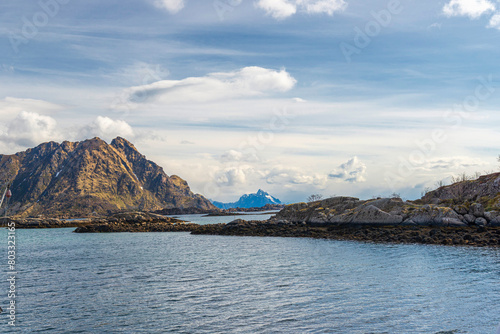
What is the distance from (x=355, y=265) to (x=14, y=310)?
3509 centimetres

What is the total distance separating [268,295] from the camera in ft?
99.5

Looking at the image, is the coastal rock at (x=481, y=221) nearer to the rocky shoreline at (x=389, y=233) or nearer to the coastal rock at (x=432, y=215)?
the rocky shoreline at (x=389, y=233)

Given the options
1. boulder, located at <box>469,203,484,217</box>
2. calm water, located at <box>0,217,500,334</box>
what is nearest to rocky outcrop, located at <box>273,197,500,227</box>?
boulder, located at <box>469,203,484,217</box>

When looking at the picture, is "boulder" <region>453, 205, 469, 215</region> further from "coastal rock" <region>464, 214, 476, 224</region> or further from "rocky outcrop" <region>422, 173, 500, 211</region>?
"rocky outcrop" <region>422, 173, 500, 211</region>

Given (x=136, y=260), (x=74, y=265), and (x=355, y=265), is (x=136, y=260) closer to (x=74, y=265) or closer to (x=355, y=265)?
(x=74, y=265)

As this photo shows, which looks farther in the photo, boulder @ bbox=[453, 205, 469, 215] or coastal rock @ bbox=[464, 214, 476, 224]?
boulder @ bbox=[453, 205, 469, 215]

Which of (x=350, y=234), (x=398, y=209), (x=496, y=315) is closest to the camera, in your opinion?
(x=496, y=315)

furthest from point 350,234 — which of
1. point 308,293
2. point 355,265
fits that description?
point 308,293

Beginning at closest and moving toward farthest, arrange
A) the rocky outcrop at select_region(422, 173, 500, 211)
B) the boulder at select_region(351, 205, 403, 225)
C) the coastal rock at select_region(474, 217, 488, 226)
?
the coastal rock at select_region(474, 217, 488, 226), the rocky outcrop at select_region(422, 173, 500, 211), the boulder at select_region(351, 205, 403, 225)

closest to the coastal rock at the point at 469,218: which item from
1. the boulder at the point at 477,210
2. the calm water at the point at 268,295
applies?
the boulder at the point at 477,210

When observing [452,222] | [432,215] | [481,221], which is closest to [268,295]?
[452,222]

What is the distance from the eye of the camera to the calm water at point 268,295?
23.0 metres

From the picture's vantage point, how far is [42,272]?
148 feet

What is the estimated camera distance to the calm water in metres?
23.0
